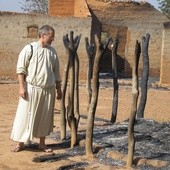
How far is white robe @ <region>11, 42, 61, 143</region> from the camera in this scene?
23.4 ft

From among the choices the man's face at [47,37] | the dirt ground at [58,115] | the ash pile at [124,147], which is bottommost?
the dirt ground at [58,115]

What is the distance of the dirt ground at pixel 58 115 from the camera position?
6.70 meters

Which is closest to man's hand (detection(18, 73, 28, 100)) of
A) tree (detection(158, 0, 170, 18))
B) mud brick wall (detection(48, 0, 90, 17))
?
mud brick wall (detection(48, 0, 90, 17))

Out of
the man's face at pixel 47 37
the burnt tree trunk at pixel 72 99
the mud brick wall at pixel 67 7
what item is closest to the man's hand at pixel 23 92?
the man's face at pixel 47 37

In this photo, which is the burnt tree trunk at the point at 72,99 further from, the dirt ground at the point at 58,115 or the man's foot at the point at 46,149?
the man's foot at the point at 46,149

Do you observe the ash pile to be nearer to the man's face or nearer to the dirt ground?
the dirt ground

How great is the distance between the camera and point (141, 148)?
7230 mm

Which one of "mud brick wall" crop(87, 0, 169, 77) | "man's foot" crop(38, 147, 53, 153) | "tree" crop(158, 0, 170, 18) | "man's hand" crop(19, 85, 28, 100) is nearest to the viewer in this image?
"man's hand" crop(19, 85, 28, 100)

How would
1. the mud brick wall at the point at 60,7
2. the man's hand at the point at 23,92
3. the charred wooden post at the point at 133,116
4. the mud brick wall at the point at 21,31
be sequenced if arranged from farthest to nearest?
the mud brick wall at the point at 60,7, the mud brick wall at the point at 21,31, the man's hand at the point at 23,92, the charred wooden post at the point at 133,116

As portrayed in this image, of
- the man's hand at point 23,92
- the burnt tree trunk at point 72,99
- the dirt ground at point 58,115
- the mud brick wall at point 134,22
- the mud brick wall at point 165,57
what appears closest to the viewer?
the dirt ground at point 58,115

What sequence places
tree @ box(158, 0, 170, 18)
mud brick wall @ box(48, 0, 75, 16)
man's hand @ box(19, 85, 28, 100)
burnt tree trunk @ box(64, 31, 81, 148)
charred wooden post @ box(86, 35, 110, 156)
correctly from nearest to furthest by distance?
charred wooden post @ box(86, 35, 110, 156) → man's hand @ box(19, 85, 28, 100) → burnt tree trunk @ box(64, 31, 81, 148) → mud brick wall @ box(48, 0, 75, 16) → tree @ box(158, 0, 170, 18)

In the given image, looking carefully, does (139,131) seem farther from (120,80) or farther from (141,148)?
(120,80)

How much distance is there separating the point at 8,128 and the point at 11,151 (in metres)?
2.21

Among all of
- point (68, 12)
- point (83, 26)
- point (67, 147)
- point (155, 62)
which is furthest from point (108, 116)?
point (68, 12)
